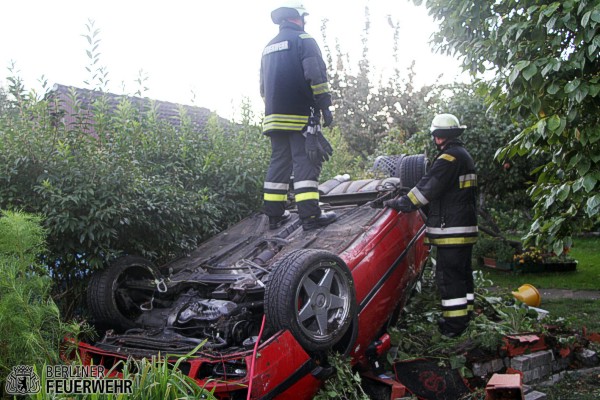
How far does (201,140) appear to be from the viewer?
5.77 metres

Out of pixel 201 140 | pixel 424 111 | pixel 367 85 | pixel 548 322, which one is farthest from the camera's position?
pixel 367 85

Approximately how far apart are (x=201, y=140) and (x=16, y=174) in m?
2.10

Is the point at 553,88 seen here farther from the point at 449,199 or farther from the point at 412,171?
the point at 412,171

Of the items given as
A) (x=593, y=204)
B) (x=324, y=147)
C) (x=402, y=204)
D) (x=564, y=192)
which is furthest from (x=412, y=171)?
(x=593, y=204)

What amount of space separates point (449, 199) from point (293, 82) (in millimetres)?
1691

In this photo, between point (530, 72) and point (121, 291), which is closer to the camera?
point (530, 72)

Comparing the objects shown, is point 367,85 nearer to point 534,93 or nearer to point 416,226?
point 416,226

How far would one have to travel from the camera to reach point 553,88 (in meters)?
3.27

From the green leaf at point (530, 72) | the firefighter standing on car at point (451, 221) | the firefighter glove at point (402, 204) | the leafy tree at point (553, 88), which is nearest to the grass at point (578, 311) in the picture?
the firefighter standing on car at point (451, 221)

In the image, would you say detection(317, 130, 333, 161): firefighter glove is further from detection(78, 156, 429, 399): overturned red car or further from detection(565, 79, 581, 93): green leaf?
detection(565, 79, 581, 93): green leaf

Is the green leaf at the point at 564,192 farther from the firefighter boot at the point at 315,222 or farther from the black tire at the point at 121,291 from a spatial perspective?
the black tire at the point at 121,291

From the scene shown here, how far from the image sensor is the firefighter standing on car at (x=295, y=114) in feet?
15.3

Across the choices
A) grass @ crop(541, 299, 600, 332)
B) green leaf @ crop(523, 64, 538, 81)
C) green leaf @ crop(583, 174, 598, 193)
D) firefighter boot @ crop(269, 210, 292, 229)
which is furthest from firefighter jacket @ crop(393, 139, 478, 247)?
grass @ crop(541, 299, 600, 332)

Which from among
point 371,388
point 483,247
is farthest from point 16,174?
point 483,247
